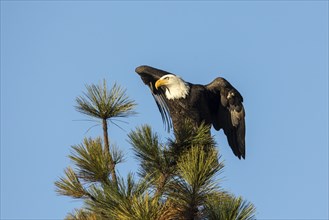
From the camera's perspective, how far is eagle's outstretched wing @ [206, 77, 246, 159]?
34.1ft

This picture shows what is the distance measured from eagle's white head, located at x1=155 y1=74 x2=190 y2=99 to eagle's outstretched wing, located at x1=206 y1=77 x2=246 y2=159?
0.47 metres

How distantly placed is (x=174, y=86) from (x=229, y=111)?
849mm

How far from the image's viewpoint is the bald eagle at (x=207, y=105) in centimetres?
1041

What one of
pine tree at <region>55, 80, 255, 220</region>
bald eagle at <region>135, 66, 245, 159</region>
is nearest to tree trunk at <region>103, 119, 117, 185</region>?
pine tree at <region>55, 80, 255, 220</region>

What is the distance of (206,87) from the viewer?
10859 mm

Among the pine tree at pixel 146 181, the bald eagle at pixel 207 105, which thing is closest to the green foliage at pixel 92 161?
the pine tree at pixel 146 181

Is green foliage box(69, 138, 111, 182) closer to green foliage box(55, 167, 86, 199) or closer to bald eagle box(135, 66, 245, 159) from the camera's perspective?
green foliage box(55, 167, 86, 199)

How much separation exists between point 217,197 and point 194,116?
4290 millimetres

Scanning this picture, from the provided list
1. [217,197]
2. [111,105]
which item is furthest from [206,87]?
[217,197]

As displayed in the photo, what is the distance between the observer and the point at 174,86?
34.6ft

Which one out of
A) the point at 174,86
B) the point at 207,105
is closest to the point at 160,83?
the point at 174,86

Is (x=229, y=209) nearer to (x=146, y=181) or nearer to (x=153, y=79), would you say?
(x=146, y=181)

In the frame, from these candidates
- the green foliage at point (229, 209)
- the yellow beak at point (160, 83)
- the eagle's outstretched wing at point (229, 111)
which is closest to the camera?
the green foliage at point (229, 209)

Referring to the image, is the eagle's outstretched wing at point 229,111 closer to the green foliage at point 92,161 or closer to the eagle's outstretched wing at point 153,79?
the eagle's outstretched wing at point 153,79
